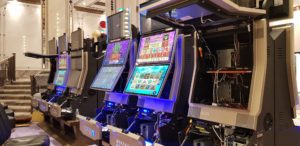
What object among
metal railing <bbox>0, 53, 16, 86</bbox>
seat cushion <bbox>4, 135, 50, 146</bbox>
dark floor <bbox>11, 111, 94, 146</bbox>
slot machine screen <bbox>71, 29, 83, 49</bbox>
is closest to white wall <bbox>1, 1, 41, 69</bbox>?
metal railing <bbox>0, 53, 16, 86</bbox>

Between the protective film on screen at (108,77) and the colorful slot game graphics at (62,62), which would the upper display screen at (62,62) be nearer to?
the colorful slot game graphics at (62,62)

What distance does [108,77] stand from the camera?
379 cm

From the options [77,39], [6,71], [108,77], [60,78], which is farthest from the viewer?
[6,71]

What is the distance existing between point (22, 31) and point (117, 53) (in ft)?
31.1

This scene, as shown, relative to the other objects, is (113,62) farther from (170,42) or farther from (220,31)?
(220,31)

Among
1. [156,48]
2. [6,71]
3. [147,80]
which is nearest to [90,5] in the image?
[6,71]

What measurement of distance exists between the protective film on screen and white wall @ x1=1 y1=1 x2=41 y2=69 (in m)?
9.13

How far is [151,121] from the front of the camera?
125 inches

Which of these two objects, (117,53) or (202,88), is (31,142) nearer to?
(117,53)

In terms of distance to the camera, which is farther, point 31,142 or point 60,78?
point 60,78

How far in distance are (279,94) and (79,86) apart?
12.5ft

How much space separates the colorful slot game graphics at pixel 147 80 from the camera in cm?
269

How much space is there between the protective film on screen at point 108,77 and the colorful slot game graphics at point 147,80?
0.53 metres

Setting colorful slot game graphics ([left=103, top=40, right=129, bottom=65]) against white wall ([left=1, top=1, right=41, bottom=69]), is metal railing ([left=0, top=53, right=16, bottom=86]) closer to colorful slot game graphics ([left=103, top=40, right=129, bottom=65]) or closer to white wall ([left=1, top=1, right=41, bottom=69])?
white wall ([left=1, top=1, right=41, bottom=69])
